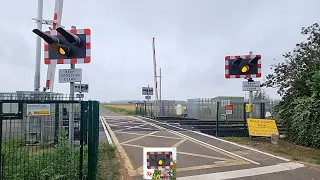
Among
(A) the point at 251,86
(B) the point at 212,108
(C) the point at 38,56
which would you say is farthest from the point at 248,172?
(B) the point at 212,108

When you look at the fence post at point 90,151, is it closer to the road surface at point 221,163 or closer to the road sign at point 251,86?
the road surface at point 221,163

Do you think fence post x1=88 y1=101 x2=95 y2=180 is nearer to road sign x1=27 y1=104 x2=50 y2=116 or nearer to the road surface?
road sign x1=27 y1=104 x2=50 y2=116

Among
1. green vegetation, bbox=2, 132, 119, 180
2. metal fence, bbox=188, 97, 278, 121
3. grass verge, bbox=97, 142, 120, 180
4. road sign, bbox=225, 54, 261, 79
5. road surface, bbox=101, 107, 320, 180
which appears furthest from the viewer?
metal fence, bbox=188, 97, 278, 121

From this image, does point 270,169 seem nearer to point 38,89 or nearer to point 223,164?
point 223,164

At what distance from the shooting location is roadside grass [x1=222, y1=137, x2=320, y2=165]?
9.62 meters

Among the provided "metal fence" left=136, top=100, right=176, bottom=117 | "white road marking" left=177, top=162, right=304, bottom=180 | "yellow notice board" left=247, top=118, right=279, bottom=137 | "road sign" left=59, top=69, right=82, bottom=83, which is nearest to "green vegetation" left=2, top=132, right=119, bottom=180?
"road sign" left=59, top=69, right=82, bottom=83

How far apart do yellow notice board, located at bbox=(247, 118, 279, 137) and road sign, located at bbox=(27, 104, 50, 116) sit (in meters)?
9.25

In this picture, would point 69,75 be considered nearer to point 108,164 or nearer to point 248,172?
point 108,164

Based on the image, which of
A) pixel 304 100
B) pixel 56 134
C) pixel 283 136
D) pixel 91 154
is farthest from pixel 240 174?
pixel 283 136

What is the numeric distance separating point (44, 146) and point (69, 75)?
5.49 feet

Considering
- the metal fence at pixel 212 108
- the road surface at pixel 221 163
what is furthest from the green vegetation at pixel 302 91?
the metal fence at pixel 212 108

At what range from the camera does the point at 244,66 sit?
10781 mm

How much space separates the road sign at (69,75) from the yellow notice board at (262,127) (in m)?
8.30

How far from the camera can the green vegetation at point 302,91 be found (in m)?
12.2
